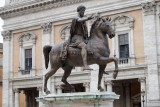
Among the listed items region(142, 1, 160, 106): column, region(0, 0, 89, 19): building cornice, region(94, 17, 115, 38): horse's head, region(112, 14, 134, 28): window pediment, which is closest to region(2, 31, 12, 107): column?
region(0, 0, 89, 19): building cornice

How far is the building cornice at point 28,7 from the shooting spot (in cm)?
2992

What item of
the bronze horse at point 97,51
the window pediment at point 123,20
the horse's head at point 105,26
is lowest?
the bronze horse at point 97,51

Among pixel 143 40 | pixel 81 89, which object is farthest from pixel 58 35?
pixel 143 40

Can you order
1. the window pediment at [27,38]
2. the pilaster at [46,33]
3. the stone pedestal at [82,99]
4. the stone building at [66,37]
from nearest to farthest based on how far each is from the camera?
the stone pedestal at [82,99] < the stone building at [66,37] < the pilaster at [46,33] < the window pediment at [27,38]

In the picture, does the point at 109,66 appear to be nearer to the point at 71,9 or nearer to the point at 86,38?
the point at 71,9

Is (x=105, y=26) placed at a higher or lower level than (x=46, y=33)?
lower

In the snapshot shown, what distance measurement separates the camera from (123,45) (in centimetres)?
2653

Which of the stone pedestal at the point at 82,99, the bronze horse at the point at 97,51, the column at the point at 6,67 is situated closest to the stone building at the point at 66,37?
the column at the point at 6,67

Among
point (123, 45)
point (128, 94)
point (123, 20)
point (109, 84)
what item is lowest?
point (128, 94)

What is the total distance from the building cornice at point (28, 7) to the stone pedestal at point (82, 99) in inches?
826

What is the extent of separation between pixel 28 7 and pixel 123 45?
982cm

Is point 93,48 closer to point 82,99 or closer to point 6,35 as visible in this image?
point 82,99

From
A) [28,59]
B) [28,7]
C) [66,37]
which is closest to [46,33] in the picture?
[66,37]

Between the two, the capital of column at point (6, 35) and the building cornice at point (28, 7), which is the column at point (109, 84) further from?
the capital of column at point (6, 35)
